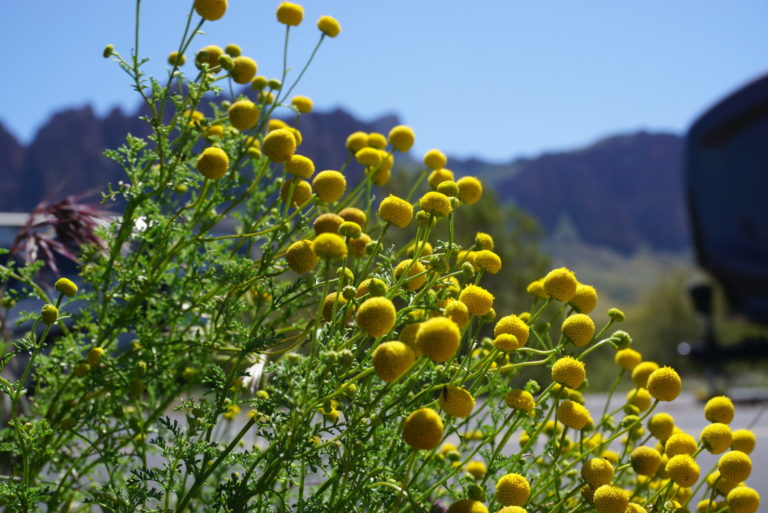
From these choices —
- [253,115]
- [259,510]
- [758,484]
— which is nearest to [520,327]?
[259,510]

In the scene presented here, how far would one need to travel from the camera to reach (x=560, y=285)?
113 centimetres

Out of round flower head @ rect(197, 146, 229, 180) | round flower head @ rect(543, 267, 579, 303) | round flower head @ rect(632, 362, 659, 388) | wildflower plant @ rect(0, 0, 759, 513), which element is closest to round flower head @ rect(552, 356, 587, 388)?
Answer: wildflower plant @ rect(0, 0, 759, 513)

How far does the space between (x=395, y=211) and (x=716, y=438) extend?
0.67 metres

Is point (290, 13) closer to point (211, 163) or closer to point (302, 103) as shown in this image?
point (302, 103)

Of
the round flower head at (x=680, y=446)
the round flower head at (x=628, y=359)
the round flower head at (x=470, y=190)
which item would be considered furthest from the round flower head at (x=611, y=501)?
the round flower head at (x=470, y=190)

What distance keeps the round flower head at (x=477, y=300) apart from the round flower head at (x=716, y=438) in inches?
18.1

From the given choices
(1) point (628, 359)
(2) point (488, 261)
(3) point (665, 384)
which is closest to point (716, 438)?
(3) point (665, 384)

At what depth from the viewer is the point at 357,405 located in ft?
3.22

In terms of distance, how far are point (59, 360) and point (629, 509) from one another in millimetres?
1011

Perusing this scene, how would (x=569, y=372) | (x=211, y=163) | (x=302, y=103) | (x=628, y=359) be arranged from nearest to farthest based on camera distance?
(x=569, y=372) → (x=211, y=163) → (x=628, y=359) → (x=302, y=103)

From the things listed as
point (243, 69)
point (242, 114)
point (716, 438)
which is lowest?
point (716, 438)

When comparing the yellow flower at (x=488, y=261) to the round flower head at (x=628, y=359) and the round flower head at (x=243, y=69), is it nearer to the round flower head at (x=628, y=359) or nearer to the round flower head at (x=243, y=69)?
the round flower head at (x=628, y=359)

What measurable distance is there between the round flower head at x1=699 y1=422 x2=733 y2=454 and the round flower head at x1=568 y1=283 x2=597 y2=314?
279 millimetres

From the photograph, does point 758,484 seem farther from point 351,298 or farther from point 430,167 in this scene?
point 351,298
